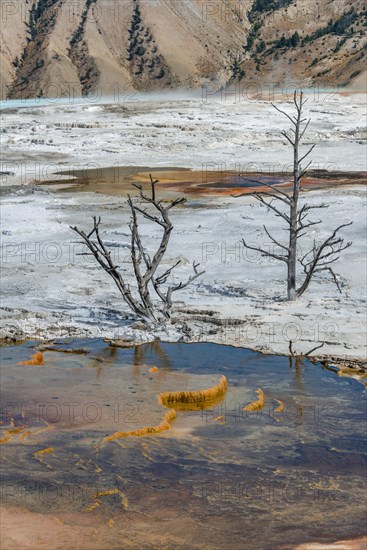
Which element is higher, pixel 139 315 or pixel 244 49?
pixel 244 49

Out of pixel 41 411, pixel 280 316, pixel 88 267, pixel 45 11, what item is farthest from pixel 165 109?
pixel 45 11

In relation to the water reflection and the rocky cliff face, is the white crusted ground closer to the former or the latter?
the water reflection

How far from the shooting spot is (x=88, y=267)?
1434cm

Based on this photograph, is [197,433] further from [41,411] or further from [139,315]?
[139,315]

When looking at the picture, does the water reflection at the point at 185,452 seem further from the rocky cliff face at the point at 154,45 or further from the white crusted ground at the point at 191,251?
the rocky cliff face at the point at 154,45

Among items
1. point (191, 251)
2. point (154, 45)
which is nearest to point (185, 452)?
point (191, 251)

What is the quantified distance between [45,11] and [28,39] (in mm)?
3416

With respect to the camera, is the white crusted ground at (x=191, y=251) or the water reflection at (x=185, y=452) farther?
the white crusted ground at (x=191, y=251)

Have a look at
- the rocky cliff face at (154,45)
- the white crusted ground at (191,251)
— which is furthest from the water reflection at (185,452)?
the rocky cliff face at (154,45)

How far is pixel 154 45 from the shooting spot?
82.5 m

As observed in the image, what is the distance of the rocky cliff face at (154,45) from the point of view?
77.6m

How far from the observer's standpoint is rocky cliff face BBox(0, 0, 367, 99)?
77.6 m

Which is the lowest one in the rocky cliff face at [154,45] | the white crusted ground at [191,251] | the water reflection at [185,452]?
the water reflection at [185,452]

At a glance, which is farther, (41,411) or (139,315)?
(139,315)
